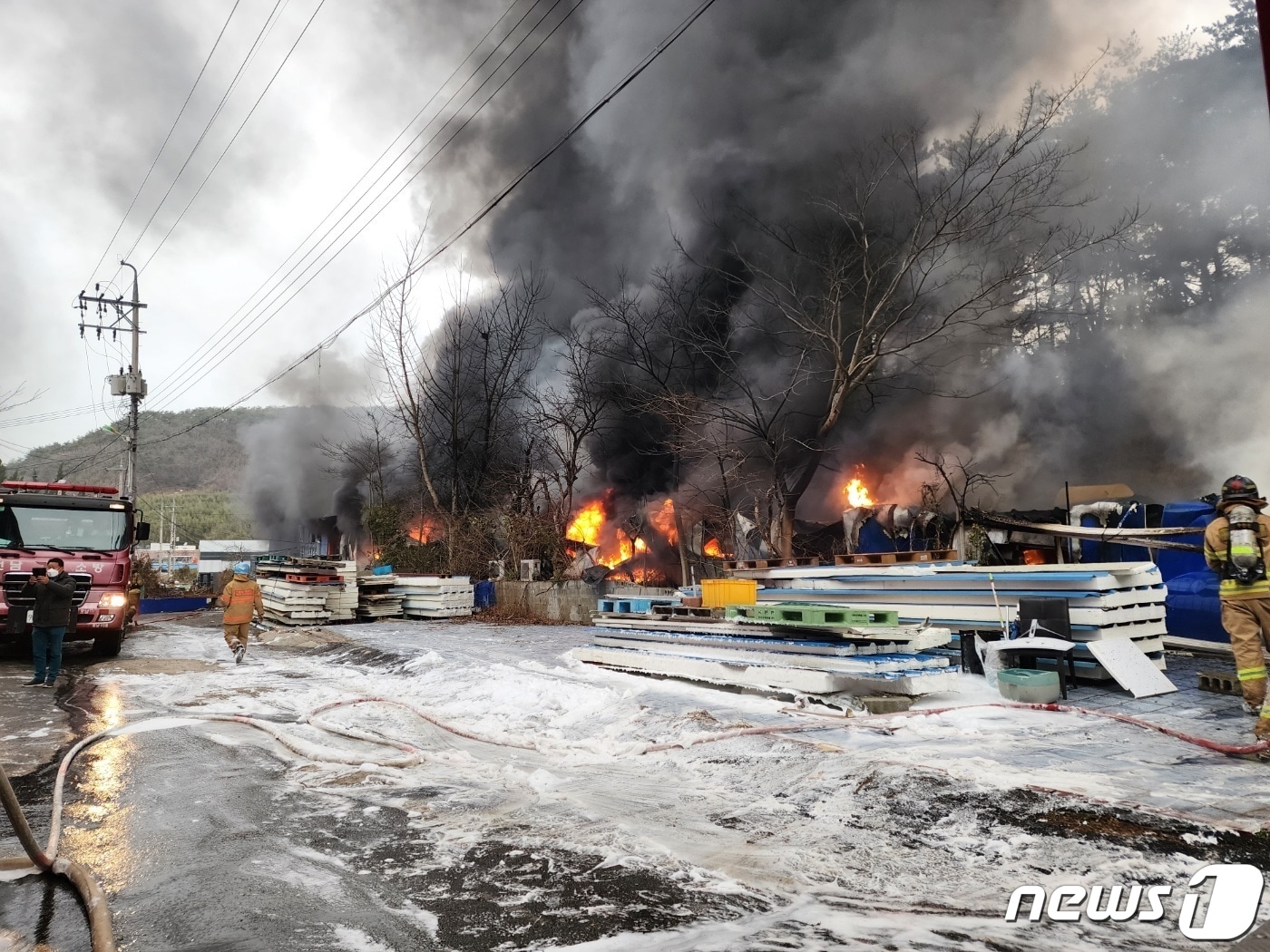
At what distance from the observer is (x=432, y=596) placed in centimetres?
1797

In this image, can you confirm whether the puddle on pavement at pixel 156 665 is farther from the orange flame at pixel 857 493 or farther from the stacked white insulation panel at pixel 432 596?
the orange flame at pixel 857 493

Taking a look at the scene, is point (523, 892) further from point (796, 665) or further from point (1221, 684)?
point (1221, 684)

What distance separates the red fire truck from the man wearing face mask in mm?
1493

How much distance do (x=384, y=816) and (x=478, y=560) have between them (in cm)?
1819

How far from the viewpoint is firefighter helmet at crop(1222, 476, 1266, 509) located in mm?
5516

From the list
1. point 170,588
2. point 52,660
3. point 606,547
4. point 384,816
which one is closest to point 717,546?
point 606,547

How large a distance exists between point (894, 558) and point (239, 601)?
9568mm

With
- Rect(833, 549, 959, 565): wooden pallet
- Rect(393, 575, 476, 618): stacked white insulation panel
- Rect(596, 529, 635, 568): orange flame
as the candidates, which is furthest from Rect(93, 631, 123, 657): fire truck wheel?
Rect(596, 529, 635, 568): orange flame

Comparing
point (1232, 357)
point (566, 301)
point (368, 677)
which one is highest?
point (566, 301)

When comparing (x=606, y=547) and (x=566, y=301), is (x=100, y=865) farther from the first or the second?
(x=566, y=301)

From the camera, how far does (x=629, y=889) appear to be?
3043mm

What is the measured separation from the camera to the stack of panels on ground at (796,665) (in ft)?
21.8

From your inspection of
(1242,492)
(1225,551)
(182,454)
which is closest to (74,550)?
(1225,551)

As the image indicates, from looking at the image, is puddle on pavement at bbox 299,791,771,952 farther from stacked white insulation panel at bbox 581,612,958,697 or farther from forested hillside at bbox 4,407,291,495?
forested hillside at bbox 4,407,291,495
